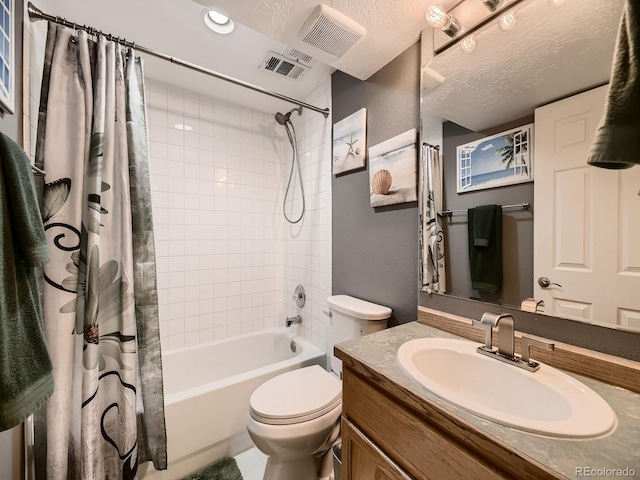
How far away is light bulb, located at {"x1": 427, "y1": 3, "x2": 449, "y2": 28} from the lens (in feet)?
3.15

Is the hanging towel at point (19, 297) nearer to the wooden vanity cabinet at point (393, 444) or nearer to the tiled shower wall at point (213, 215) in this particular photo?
the wooden vanity cabinet at point (393, 444)

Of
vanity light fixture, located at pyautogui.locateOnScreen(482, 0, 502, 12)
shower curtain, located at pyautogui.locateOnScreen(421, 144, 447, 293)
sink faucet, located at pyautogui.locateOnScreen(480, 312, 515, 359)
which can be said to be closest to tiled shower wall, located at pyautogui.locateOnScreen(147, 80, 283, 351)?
shower curtain, located at pyautogui.locateOnScreen(421, 144, 447, 293)

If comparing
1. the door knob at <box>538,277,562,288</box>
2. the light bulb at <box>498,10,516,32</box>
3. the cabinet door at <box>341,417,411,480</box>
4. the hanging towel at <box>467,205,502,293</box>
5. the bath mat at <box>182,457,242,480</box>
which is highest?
the light bulb at <box>498,10,516,32</box>

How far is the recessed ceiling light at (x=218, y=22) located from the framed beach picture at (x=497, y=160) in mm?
1350

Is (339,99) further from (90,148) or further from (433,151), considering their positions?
(90,148)

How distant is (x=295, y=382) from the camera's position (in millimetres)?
1298

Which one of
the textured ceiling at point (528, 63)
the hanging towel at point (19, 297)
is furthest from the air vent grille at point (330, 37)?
the hanging towel at point (19, 297)

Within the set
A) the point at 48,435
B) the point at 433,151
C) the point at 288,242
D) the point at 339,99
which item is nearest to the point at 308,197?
the point at 288,242

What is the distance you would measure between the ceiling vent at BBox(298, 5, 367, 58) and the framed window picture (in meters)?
0.96

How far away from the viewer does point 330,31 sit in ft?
3.56

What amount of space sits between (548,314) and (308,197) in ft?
5.27

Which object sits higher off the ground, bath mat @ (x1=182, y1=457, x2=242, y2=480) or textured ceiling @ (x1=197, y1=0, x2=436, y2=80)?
textured ceiling @ (x1=197, y1=0, x2=436, y2=80)

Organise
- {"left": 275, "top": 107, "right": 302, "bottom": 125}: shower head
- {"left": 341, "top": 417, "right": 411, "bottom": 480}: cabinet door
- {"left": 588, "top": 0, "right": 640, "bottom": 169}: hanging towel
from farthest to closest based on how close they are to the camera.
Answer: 1. {"left": 275, "top": 107, "right": 302, "bottom": 125}: shower head
2. {"left": 341, "top": 417, "right": 411, "bottom": 480}: cabinet door
3. {"left": 588, "top": 0, "right": 640, "bottom": 169}: hanging towel

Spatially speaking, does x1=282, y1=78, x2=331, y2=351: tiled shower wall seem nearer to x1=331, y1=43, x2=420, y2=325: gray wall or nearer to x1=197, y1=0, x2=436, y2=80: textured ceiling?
x1=331, y1=43, x2=420, y2=325: gray wall
